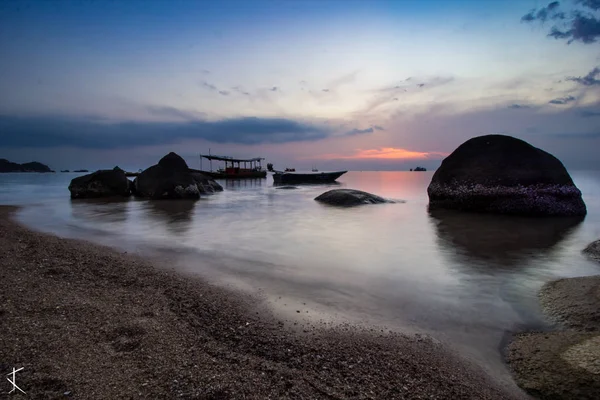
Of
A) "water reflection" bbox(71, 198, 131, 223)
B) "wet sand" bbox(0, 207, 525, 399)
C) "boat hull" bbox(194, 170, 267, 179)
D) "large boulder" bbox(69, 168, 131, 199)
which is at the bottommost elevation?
"wet sand" bbox(0, 207, 525, 399)

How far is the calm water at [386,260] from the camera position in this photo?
4527 mm

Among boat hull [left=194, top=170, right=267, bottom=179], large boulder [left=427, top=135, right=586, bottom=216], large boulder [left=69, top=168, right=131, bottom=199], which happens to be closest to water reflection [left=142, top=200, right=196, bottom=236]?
large boulder [left=69, top=168, right=131, bottom=199]

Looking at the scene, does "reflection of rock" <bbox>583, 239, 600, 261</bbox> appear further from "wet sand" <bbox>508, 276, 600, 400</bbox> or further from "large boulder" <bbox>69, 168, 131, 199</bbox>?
"large boulder" <bbox>69, 168, 131, 199</bbox>

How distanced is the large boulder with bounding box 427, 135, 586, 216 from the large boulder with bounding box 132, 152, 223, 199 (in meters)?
17.7

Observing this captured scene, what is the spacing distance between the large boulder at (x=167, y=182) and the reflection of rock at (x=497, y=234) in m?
17.2

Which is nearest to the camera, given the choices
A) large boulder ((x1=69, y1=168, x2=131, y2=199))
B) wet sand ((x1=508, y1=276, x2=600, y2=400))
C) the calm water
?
wet sand ((x1=508, y1=276, x2=600, y2=400))

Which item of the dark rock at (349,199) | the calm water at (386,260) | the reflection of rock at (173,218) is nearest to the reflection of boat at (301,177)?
the dark rock at (349,199)

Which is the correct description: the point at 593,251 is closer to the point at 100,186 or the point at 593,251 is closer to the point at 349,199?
the point at 349,199

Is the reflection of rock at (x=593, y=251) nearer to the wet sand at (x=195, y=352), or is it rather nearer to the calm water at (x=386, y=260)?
the calm water at (x=386, y=260)

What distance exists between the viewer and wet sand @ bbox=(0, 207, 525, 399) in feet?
8.64

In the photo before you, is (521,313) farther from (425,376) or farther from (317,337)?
(317,337)

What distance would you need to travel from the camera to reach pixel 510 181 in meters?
14.3

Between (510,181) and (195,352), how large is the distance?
51.3ft

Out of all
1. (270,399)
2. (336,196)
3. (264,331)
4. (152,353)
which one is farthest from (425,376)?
(336,196)
